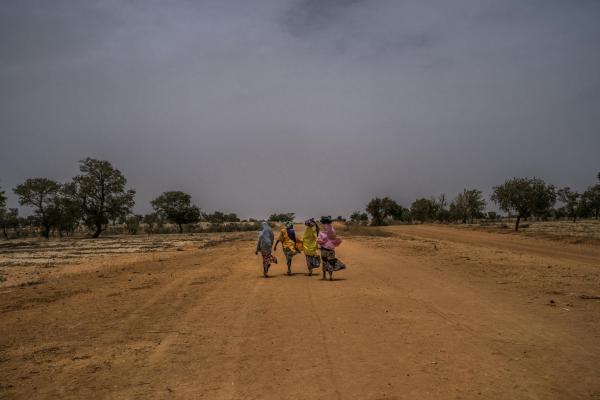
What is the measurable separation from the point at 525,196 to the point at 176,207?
52.1m

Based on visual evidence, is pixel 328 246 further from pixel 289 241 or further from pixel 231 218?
pixel 231 218

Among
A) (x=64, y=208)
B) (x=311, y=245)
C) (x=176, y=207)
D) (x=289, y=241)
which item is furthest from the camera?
(x=176, y=207)

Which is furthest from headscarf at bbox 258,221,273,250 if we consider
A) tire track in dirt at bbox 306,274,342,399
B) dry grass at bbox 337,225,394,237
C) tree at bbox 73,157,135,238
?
tree at bbox 73,157,135,238

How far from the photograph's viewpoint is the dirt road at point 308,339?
17.8 feet

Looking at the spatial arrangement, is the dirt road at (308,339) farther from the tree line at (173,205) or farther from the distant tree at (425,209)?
the distant tree at (425,209)

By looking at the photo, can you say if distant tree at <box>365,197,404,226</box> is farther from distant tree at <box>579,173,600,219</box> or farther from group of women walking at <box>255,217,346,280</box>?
group of women walking at <box>255,217,346,280</box>

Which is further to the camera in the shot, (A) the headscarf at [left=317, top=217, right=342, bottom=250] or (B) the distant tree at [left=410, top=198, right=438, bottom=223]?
(B) the distant tree at [left=410, top=198, right=438, bottom=223]

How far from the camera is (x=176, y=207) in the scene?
73.3 m

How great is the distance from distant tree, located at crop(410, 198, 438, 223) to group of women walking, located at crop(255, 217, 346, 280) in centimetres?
7389

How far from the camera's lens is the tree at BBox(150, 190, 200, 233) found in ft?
238

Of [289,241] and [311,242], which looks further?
[289,241]

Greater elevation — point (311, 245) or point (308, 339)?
point (311, 245)

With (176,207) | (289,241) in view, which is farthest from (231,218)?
(289,241)

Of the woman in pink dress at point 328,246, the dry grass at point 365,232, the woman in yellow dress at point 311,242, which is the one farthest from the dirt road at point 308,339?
the dry grass at point 365,232
